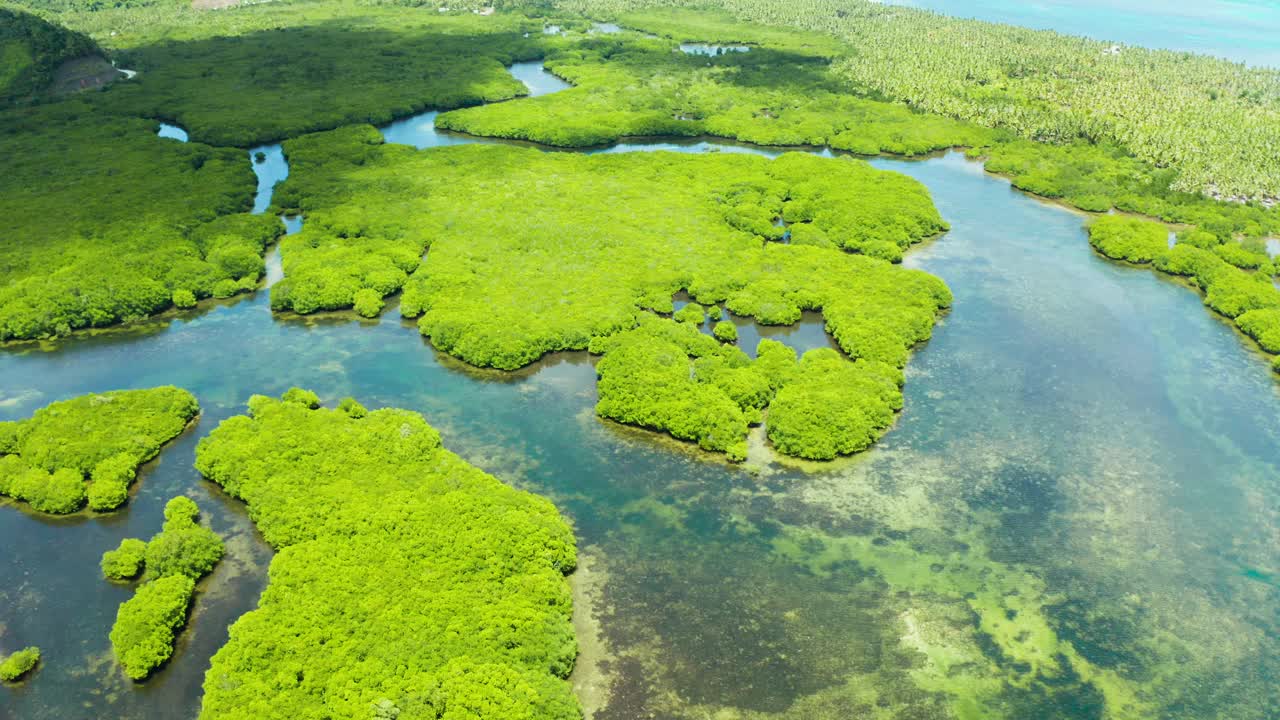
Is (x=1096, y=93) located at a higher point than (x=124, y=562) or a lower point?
higher

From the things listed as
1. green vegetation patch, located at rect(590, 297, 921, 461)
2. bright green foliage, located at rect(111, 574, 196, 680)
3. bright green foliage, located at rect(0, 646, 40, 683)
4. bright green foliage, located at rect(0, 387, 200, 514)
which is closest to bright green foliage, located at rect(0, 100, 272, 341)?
bright green foliage, located at rect(0, 387, 200, 514)


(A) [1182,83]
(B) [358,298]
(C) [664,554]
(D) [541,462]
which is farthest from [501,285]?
(A) [1182,83]

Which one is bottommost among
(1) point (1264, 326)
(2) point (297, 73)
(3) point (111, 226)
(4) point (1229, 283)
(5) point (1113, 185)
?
A: (3) point (111, 226)

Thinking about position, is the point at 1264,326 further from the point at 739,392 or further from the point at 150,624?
the point at 150,624

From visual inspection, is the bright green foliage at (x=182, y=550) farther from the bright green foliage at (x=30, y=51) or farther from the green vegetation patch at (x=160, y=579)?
the bright green foliage at (x=30, y=51)

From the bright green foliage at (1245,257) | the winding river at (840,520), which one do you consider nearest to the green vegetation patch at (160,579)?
the winding river at (840,520)

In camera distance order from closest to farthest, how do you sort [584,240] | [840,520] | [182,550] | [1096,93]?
[182,550] < [840,520] < [584,240] < [1096,93]

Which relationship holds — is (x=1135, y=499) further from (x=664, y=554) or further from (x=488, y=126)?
(x=488, y=126)

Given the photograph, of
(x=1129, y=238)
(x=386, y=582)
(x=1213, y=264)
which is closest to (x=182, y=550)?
(x=386, y=582)
